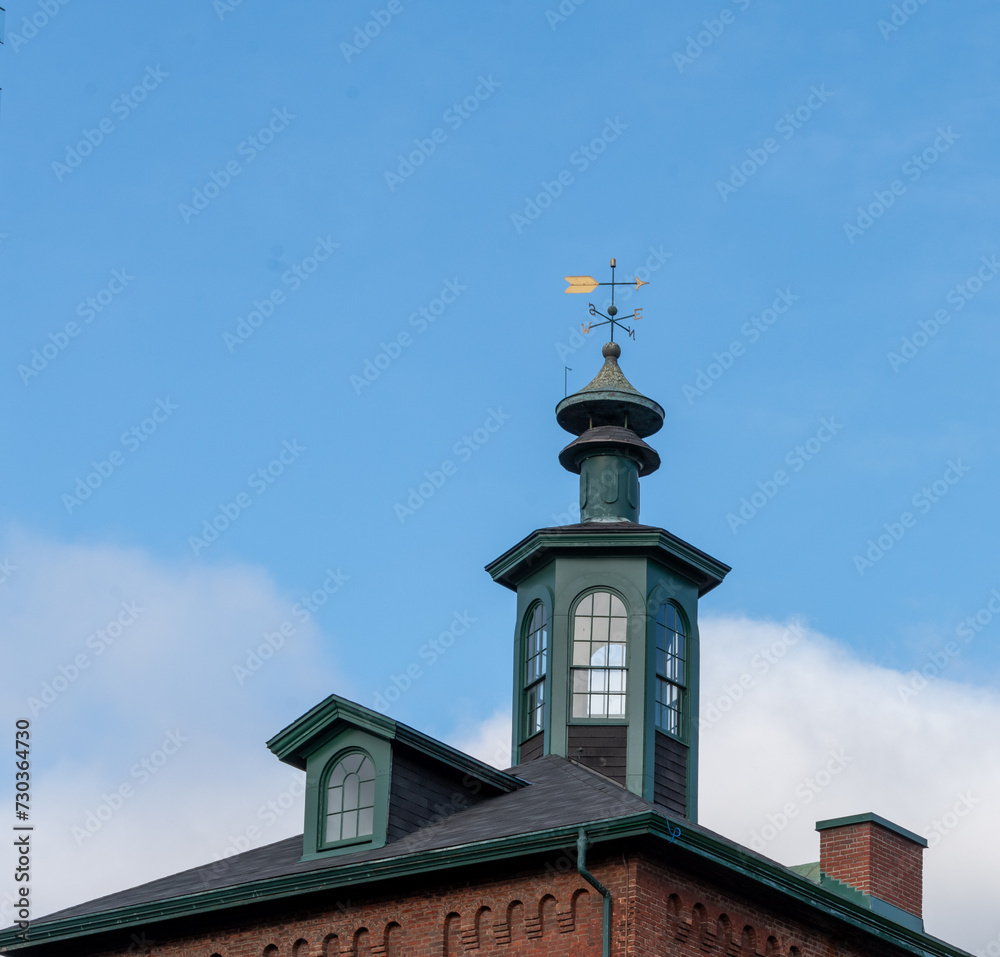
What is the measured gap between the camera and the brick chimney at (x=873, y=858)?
92.3 feet

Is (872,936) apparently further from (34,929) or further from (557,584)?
(34,929)

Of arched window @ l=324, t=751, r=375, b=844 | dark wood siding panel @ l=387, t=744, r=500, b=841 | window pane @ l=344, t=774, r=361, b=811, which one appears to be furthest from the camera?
window pane @ l=344, t=774, r=361, b=811

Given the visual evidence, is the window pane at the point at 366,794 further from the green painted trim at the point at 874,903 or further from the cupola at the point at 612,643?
the green painted trim at the point at 874,903

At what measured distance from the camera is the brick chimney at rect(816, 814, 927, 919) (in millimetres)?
28125

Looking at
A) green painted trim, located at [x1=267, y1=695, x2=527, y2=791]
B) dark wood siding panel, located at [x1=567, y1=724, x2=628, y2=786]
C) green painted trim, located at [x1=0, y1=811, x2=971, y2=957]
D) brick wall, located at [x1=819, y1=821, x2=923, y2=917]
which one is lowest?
green painted trim, located at [x1=0, y1=811, x2=971, y2=957]

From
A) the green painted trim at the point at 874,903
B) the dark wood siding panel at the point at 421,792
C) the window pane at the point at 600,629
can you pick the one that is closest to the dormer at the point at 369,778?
the dark wood siding panel at the point at 421,792

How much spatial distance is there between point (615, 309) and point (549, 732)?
7.68m

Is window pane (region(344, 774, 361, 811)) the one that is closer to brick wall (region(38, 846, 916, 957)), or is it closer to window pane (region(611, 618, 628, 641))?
brick wall (region(38, 846, 916, 957))

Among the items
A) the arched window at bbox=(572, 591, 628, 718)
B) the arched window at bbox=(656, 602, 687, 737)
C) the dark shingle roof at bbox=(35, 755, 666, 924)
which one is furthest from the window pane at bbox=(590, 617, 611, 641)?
the dark shingle roof at bbox=(35, 755, 666, 924)

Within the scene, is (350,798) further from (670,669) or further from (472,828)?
(670,669)

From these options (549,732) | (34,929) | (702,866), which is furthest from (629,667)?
(34,929)

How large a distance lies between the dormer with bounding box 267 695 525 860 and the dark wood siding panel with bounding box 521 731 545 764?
2.62 metres

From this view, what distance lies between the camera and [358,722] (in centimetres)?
2630

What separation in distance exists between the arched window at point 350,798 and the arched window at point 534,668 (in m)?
Answer: 4.37
